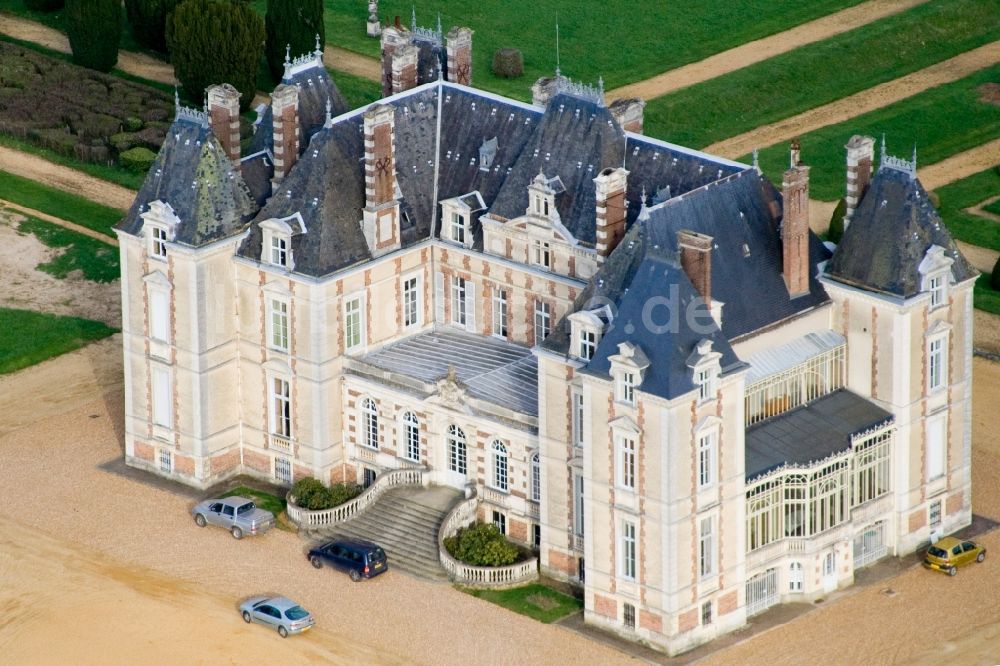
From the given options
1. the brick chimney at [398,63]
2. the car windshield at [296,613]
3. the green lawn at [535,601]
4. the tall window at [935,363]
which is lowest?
the green lawn at [535,601]

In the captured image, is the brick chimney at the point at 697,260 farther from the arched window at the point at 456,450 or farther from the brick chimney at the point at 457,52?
the brick chimney at the point at 457,52

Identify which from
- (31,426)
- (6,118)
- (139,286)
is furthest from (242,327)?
(6,118)

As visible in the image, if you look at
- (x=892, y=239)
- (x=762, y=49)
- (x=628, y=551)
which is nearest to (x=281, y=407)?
(x=628, y=551)

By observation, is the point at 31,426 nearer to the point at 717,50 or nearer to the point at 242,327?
the point at 242,327

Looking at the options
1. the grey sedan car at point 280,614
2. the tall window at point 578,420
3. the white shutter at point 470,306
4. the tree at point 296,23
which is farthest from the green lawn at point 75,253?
the tall window at point 578,420

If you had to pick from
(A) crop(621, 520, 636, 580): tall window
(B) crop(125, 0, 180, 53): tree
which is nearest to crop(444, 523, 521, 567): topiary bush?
(A) crop(621, 520, 636, 580): tall window
